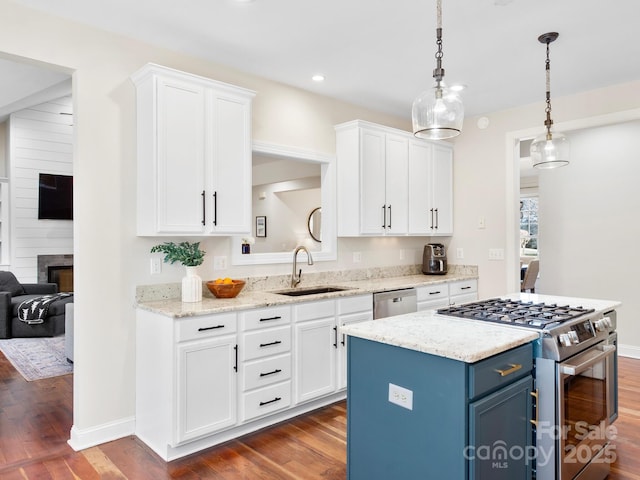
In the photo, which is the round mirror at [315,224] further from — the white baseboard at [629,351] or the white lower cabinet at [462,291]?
the white baseboard at [629,351]

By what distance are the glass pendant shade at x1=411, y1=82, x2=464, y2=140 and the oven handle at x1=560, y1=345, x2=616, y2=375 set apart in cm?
115

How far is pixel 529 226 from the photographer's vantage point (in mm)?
10180

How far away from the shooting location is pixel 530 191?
9797mm

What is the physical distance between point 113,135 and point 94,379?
5.15ft

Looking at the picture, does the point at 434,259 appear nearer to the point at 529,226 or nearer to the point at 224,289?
the point at 224,289

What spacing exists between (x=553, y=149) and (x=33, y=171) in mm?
7359

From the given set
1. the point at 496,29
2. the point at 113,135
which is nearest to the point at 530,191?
the point at 496,29

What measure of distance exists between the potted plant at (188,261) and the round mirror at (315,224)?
5.33 ft

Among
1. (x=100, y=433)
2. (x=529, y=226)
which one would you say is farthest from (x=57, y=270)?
(x=529, y=226)

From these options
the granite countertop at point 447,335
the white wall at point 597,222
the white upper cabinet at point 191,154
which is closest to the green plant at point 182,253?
the white upper cabinet at point 191,154

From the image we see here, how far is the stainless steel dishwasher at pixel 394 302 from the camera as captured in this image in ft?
12.0

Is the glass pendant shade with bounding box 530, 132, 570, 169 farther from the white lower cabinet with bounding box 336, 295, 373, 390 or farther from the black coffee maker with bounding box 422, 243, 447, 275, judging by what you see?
the black coffee maker with bounding box 422, 243, 447, 275

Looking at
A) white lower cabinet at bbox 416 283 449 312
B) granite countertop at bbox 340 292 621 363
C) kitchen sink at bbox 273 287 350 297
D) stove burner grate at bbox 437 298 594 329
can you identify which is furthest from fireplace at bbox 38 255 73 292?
stove burner grate at bbox 437 298 594 329

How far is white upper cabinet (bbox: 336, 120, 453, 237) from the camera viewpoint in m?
4.06
